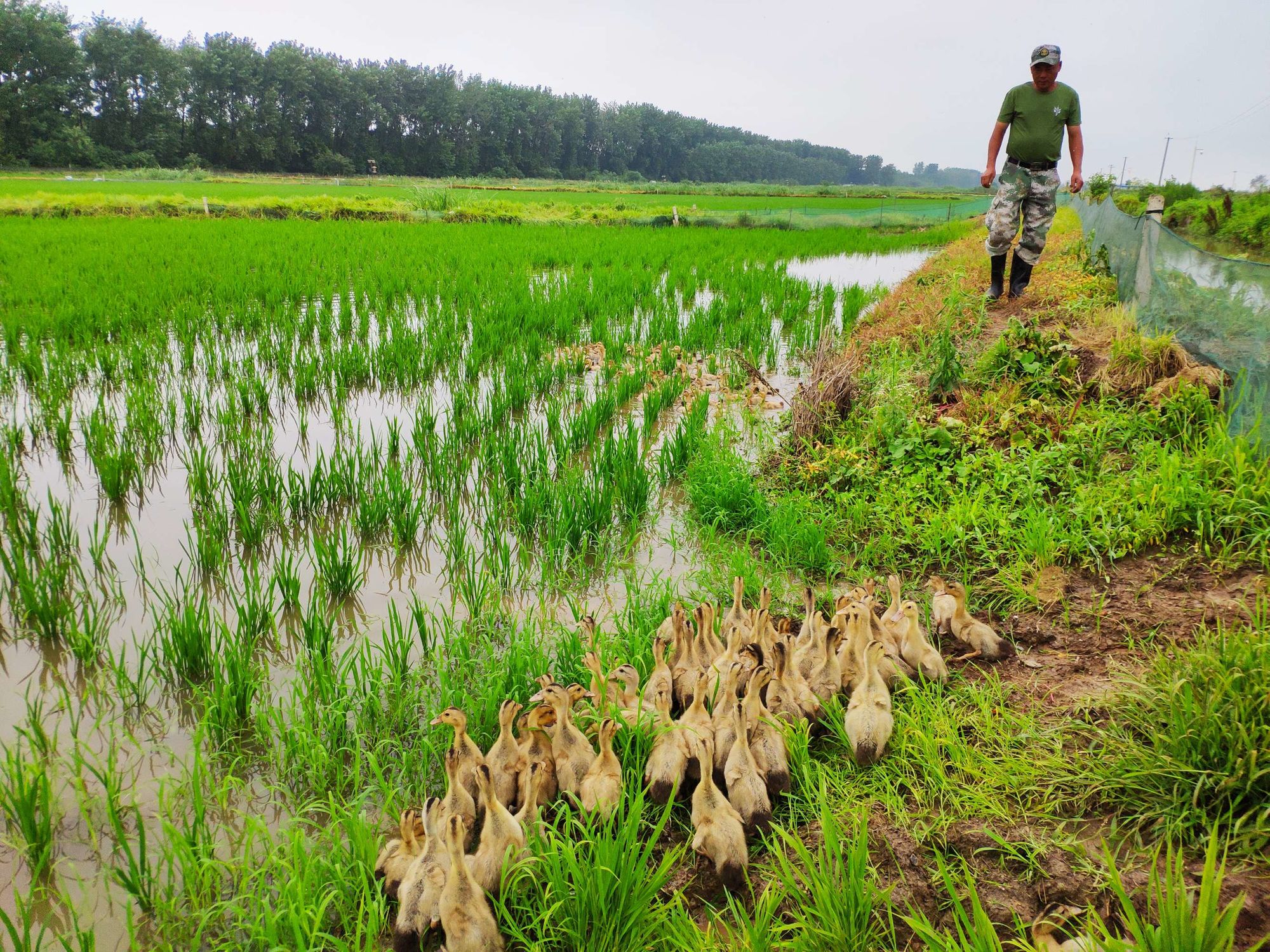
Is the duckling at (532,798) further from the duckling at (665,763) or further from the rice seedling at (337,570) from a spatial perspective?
the rice seedling at (337,570)

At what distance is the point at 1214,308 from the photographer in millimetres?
4180

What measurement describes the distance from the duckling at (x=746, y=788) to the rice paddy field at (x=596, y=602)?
0.09 meters

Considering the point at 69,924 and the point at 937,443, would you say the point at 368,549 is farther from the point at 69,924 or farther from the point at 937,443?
the point at 937,443

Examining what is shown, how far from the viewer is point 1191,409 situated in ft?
12.9

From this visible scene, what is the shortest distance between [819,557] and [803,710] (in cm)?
128

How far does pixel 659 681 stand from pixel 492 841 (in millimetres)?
745

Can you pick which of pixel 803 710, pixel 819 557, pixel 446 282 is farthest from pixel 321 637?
pixel 446 282

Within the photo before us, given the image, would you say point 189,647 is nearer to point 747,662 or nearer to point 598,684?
point 598,684

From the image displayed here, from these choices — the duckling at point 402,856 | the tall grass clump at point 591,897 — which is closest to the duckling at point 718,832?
the tall grass clump at point 591,897

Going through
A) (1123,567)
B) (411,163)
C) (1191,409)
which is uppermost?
(411,163)

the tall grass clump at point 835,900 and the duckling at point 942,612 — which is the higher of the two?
the duckling at point 942,612

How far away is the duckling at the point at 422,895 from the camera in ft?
5.41

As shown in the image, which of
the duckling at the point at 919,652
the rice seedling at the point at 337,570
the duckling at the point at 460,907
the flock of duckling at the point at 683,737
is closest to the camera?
the duckling at the point at 460,907

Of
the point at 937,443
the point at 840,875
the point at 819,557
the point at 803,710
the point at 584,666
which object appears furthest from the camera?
the point at 937,443
